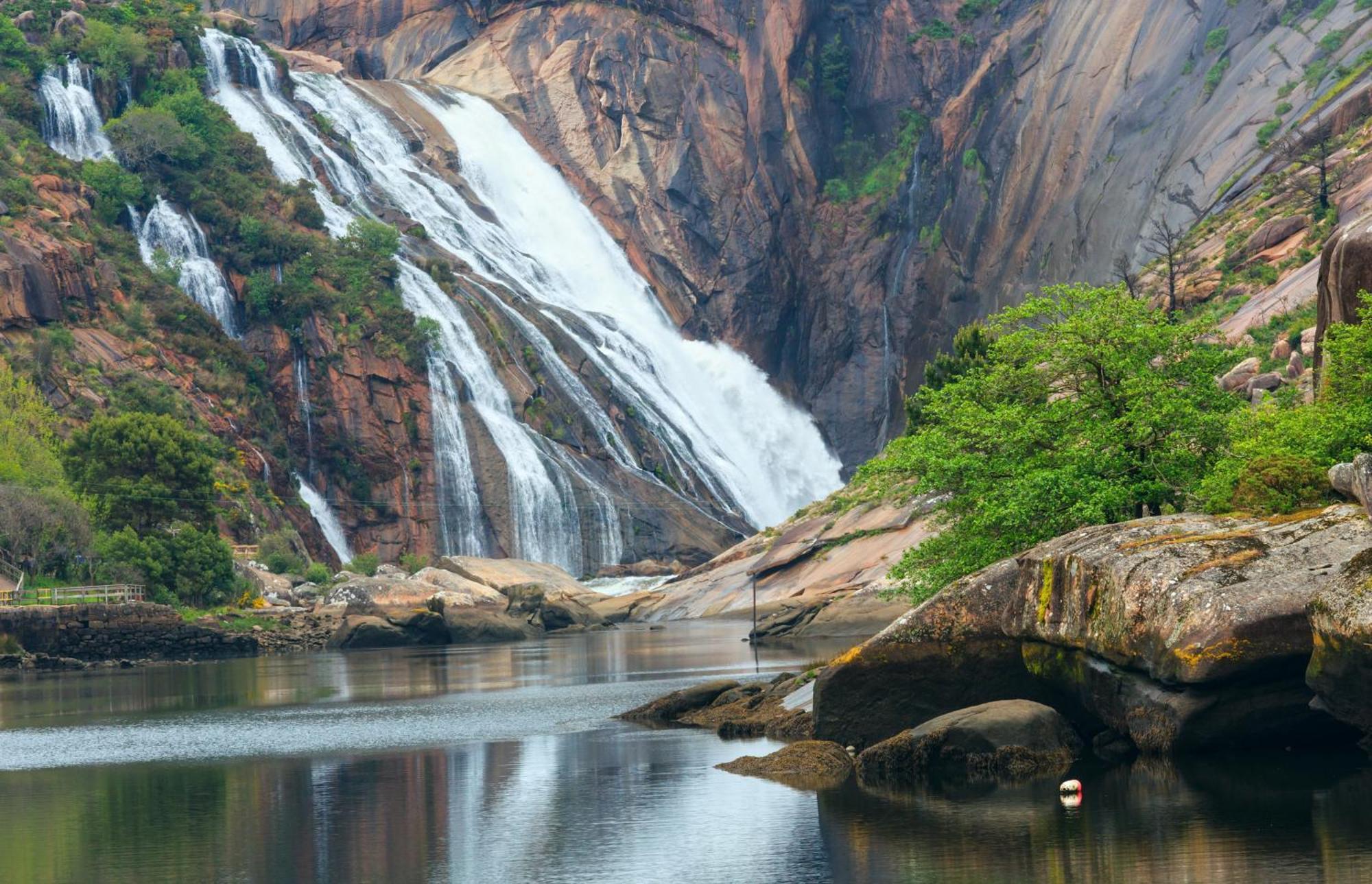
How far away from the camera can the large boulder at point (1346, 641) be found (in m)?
23.3

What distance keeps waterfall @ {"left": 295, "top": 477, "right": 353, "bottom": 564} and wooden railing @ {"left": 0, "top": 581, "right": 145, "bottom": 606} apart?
24.9 metres

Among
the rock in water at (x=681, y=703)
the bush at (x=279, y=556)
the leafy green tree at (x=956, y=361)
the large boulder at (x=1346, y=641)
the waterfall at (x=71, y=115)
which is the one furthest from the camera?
the waterfall at (x=71, y=115)

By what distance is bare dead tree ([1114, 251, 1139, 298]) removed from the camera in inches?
3061

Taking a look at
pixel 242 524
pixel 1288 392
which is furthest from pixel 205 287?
pixel 1288 392

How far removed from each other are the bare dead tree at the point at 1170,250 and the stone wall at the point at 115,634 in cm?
4460

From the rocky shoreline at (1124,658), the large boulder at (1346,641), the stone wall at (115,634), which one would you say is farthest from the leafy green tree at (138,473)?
the large boulder at (1346,641)

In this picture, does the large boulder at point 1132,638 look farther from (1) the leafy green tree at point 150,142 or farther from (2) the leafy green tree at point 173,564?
(1) the leafy green tree at point 150,142

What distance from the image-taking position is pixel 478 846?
979 inches

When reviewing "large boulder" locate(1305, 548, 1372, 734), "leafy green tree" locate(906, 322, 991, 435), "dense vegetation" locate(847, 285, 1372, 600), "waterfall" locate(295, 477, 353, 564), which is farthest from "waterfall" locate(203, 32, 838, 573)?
"large boulder" locate(1305, 548, 1372, 734)

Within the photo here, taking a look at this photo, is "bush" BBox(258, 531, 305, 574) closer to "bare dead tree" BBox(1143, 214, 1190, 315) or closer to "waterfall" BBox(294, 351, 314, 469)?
"waterfall" BBox(294, 351, 314, 469)

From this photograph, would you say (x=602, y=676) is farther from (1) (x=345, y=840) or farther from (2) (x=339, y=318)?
(2) (x=339, y=318)

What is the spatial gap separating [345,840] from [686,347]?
105726 millimetres

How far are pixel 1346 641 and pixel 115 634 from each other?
59769 millimetres

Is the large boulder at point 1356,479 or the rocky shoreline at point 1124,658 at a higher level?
the large boulder at point 1356,479
